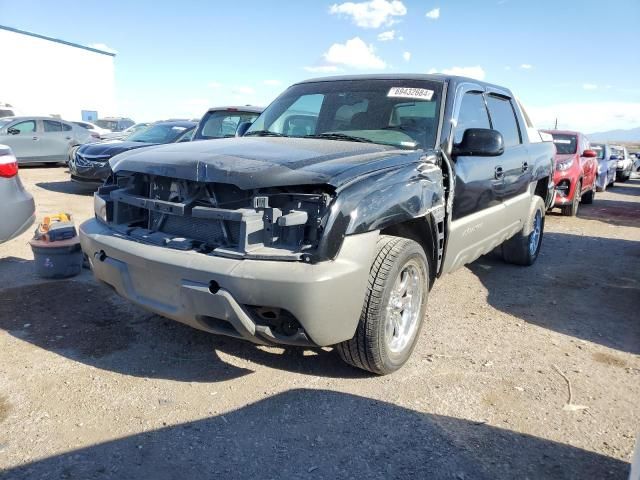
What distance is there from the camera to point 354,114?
398 cm

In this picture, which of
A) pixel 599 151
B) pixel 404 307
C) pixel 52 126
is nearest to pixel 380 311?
pixel 404 307

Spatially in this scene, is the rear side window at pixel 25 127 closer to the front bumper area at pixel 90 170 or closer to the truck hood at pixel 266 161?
the front bumper area at pixel 90 170

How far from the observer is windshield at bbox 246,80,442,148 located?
3719mm

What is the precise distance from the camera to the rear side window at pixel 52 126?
1474 centimetres

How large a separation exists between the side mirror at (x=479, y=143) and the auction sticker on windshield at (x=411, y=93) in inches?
15.7

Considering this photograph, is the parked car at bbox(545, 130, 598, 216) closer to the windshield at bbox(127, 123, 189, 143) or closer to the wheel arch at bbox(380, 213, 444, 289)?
the wheel arch at bbox(380, 213, 444, 289)

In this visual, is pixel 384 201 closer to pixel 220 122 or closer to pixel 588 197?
pixel 220 122

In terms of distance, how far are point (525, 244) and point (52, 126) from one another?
45.9 feet

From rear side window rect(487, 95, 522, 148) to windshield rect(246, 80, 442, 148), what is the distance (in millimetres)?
1078

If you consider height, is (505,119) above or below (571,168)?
above

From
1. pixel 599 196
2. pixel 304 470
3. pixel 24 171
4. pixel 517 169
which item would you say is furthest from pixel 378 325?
pixel 599 196

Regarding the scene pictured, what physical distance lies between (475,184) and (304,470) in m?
2.55

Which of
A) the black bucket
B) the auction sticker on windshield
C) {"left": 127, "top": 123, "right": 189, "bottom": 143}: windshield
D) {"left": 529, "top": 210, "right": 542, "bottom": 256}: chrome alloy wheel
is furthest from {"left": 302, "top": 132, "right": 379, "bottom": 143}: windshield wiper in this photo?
{"left": 127, "top": 123, "right": 189, "bottom": 143}: windshield

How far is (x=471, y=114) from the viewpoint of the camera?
4.20 m
